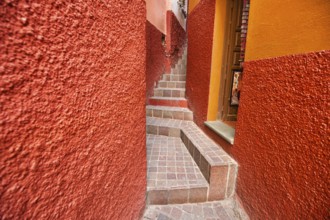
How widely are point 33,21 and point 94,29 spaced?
304 mm

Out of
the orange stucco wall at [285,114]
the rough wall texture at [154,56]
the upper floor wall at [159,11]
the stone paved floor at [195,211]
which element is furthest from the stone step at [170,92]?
the stone paved floor at [195,211]

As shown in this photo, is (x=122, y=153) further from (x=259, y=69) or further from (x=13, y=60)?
(x=259, y=69)

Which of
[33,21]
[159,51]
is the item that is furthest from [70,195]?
[159,51]

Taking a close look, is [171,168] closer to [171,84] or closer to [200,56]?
[200,56]

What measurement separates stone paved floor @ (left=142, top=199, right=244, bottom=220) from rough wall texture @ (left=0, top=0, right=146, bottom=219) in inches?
29.9

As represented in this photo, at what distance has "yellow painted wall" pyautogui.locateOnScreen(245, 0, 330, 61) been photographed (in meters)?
0.99

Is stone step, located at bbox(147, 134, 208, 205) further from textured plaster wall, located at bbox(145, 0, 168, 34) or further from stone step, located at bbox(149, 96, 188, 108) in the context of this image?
textured plaster wall, located at bbox(145, 0, 168, 34)

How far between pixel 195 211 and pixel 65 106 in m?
1.88

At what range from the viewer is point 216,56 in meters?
2.60

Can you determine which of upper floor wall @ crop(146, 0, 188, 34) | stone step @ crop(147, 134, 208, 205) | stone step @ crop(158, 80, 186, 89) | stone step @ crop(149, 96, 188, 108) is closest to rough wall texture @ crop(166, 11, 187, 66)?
upper floor wall @ crop(146, 0, 188, 34)

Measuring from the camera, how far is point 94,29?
2.63 ft

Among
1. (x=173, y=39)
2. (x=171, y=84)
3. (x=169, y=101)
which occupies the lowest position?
(x=169, y=101)

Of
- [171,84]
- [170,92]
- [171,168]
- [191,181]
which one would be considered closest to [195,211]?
[191,181]

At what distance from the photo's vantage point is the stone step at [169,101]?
3904 mm
